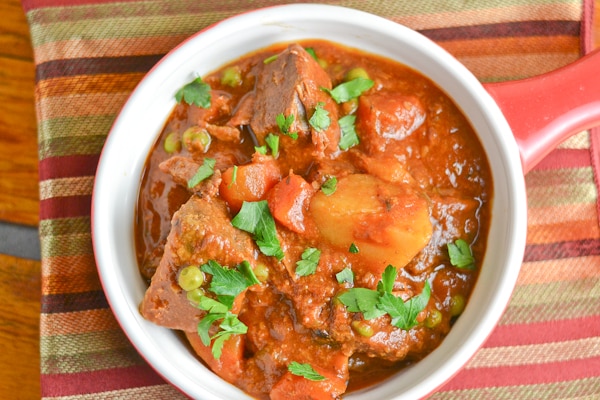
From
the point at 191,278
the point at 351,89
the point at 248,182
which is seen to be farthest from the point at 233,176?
the point at 351,89

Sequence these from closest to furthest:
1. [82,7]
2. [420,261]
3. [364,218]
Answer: [364,218]
[420,261]
[82,7]

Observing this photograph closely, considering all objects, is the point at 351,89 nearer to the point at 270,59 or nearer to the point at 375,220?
the point at 270,59

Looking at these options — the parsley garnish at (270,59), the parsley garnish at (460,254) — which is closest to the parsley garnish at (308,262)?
the parsley garnish at (460,254)

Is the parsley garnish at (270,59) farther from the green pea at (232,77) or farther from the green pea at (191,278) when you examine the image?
the green pea at (191,278)

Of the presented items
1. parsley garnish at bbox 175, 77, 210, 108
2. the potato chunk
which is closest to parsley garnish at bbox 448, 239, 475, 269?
the potato chunk

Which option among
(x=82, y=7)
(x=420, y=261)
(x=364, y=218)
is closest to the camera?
(x=364, y=218)

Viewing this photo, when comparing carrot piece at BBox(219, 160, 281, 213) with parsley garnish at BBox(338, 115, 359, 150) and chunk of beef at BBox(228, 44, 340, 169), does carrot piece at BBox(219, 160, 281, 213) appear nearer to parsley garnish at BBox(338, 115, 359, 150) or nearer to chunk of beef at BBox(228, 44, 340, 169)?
chunk of beef at BBox(228, 44, 340, 169)

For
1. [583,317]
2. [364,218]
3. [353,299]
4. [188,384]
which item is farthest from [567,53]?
[188,384]

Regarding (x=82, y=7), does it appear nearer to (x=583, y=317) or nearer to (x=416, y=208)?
(x=416, y=208)
